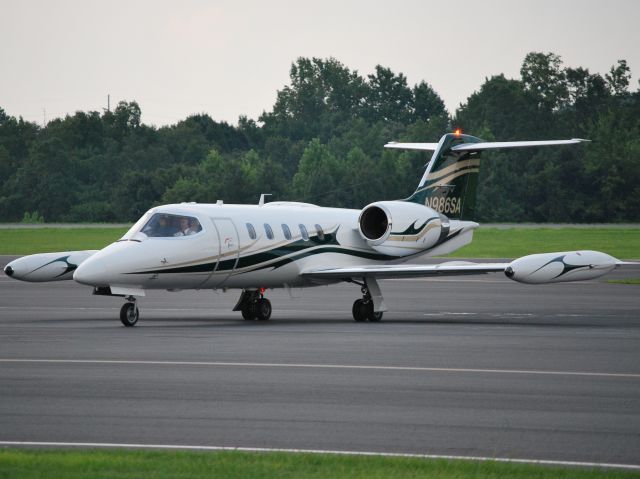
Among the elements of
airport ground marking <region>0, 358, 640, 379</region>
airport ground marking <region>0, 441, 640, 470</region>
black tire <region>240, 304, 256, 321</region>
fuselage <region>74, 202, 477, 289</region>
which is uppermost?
fuselage <region>74, 202, 477, 289</region>

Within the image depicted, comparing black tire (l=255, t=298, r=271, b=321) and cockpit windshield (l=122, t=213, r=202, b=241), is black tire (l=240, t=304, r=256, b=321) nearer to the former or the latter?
black tire (l=255, t=298, r=271, b=321)

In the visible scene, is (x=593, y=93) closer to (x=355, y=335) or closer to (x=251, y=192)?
(x=251, y=192)

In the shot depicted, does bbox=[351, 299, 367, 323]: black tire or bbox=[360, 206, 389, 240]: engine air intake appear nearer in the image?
bbox=[351, 299, 367, 323]: black tire

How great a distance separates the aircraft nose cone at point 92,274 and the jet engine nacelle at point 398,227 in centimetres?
781

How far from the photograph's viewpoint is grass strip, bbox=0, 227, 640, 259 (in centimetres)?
7081

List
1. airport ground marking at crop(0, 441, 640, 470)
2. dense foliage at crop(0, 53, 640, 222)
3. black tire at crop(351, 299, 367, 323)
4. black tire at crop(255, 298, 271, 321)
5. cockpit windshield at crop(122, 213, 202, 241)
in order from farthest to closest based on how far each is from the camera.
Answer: dense foliage at crop(0, 53, 640, 222)
black tire at crop(255, 298, 271, 321)
black tire at crop(351, 299, 367, 323)
cockpit windshield at crop(122, 213, 202, 241)
airport ground marking at crop(0, 441, 640, 470)

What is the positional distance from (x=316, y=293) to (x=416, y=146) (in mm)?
8422

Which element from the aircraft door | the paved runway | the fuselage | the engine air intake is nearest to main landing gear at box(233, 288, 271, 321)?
the paved runway

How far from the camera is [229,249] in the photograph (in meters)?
27.6

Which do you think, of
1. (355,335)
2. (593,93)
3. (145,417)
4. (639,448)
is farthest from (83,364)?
A: (593,93)

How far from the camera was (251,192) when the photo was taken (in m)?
106

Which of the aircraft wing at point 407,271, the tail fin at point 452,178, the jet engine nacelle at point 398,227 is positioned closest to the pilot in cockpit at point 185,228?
the aircraft wing at point 407,271

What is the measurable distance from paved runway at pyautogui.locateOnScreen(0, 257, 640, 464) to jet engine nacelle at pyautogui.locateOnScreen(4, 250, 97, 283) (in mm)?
904

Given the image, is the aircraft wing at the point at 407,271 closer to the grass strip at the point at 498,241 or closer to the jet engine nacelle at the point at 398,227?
the jet engine nacelle at the point at 398,227
